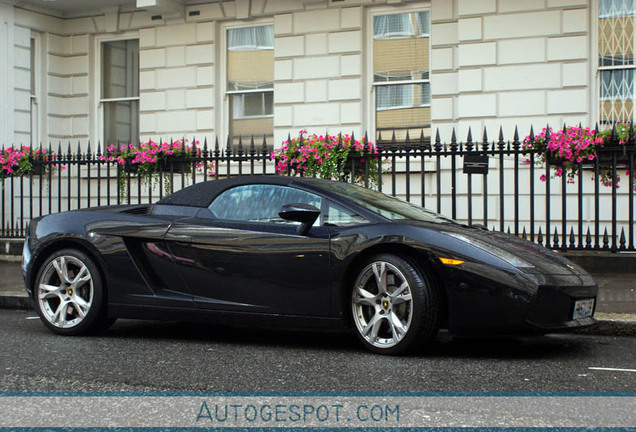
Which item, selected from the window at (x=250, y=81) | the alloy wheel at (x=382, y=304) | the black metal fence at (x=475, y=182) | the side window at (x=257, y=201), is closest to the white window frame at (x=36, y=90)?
the black metal fence at (x=475, y=182)

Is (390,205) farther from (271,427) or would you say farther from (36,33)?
(36,33)

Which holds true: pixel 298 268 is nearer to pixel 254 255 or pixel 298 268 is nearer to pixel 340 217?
pixel 254 255

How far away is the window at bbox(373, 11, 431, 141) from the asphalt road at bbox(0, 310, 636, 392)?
7811mm

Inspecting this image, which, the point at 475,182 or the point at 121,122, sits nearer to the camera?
the point at 475,182

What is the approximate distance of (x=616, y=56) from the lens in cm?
1291

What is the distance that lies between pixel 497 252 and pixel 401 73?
360 inches

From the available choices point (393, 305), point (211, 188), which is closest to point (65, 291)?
point (211, 188)

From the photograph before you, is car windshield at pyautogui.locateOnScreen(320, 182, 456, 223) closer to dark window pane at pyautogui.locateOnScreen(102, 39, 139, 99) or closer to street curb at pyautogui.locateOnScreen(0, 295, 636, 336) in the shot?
street curb at pyautogui.locateOnScreen(0, 295, 636, 336)

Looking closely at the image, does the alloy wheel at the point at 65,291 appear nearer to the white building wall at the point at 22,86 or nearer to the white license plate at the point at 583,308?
the white license plate at the point at 583,308

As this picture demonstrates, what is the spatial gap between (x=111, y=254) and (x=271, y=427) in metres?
3.14

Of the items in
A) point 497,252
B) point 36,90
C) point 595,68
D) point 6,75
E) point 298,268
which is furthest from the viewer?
point 36,90

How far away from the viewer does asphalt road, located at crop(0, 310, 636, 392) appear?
15.8ft

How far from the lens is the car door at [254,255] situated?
596 centimetres

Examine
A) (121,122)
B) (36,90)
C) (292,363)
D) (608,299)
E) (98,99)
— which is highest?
(36,90)
